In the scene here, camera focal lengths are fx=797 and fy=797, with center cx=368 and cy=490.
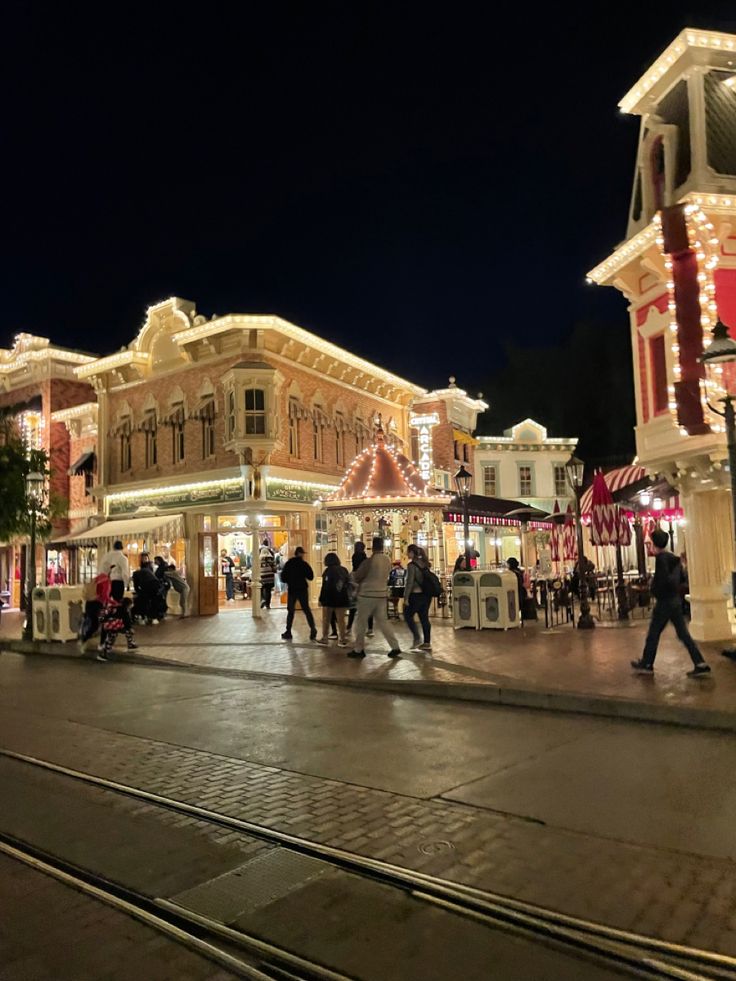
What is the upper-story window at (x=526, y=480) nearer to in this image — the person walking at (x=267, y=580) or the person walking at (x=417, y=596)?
the person walking at (x=267, y=580)

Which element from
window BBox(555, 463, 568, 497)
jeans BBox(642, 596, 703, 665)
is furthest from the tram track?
window BBox(555, 463, 568, 497)

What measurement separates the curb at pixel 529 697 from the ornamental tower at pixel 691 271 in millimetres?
5363

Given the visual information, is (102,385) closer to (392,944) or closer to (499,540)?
(499,540)

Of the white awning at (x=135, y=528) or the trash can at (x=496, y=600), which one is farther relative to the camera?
the white awning at (x=135, y=528)

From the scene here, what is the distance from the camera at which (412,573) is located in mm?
12898

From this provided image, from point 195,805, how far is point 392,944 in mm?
2442

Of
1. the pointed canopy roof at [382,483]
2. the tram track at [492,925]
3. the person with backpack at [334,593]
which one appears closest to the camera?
the tram track at [492,925]

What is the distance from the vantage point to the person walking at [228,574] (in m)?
27.6

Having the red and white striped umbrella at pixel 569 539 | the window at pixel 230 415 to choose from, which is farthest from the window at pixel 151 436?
the red and white striped umbrella at pixel 569 539

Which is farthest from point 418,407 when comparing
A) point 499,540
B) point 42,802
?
point 42,802

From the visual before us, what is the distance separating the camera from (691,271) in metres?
13.1

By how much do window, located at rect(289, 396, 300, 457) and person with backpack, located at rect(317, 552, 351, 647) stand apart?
37.4 feet

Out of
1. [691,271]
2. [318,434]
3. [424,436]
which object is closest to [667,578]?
[691,271]

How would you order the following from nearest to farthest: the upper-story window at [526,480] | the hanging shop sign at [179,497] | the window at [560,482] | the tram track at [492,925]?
the tram track at [492,925] → the hanging shop sign at [179,497] → the upper-story window at [526,480] → the window at [560,482]
